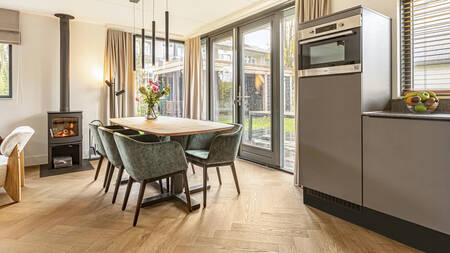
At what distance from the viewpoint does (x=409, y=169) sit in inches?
71.1

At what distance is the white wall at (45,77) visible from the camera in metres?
4.03

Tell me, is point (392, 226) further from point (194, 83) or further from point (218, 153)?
point (194, 83)

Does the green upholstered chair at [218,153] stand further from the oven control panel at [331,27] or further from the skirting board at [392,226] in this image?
the oven control panel at [331,27]

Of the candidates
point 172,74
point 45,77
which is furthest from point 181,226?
point 172,74

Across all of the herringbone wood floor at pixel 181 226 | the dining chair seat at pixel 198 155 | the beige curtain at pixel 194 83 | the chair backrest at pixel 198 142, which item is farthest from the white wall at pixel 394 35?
the beige curtain at pixel 194 83

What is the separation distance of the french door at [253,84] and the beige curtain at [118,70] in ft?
5.31

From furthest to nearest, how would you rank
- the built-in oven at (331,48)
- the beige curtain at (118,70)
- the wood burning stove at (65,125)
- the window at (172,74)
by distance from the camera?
1. the window at (172,74)
2. the beige curtain at (118,70)
3. the wood burning stove at (65,125)
4. the built-in oven at (331,48)

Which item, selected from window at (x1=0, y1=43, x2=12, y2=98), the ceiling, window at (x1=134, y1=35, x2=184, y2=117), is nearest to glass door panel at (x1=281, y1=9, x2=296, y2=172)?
the ceiling

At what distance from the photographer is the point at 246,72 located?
4.38 meters

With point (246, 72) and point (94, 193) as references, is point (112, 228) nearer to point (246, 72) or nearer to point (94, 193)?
point (94, 193)

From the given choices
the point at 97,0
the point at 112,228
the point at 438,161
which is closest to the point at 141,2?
the point at 97,0

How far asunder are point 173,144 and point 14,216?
5.20ft

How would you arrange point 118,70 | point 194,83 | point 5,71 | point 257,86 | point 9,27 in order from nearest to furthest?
1. point 9,27
2. point 5,71
3. point 257,86
4. point 118,70
5. point 194,83

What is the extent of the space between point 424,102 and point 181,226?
216cm
